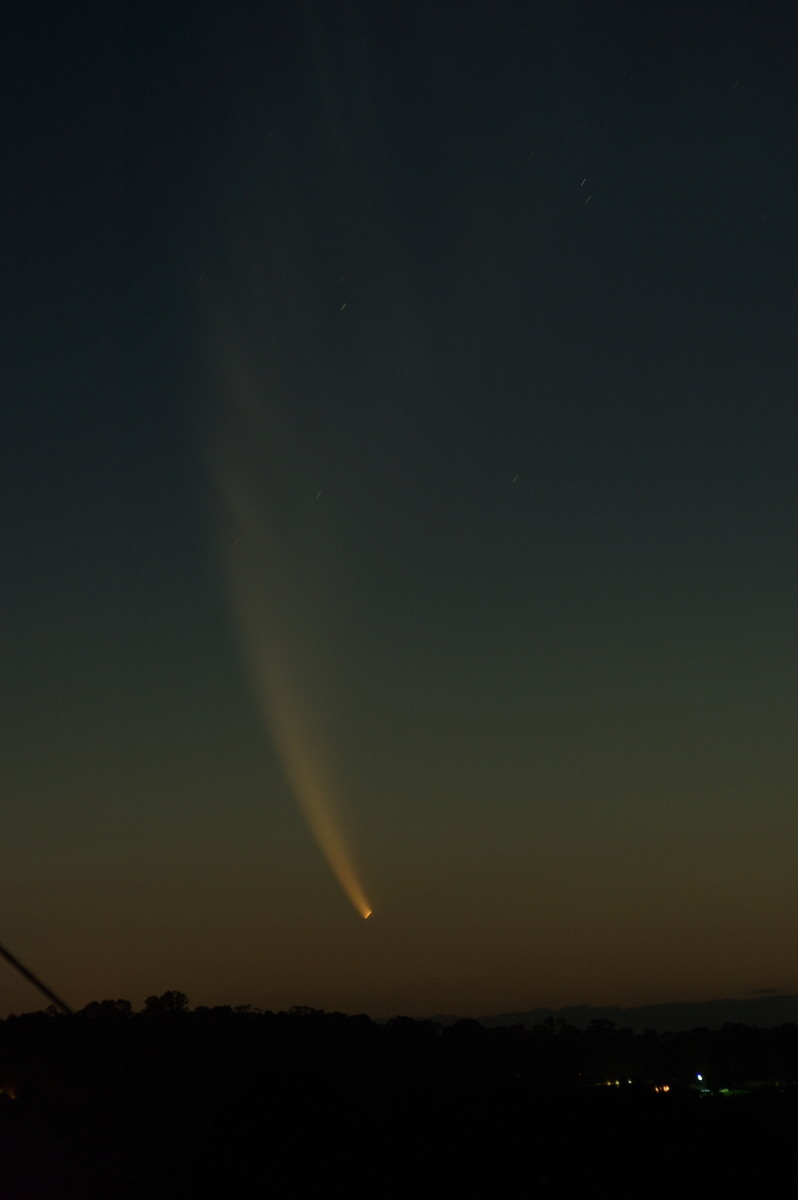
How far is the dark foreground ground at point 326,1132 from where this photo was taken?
45219 millimetres

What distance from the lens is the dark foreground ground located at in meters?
45.2

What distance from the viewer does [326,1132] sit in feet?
167

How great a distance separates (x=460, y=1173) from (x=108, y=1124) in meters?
18.5

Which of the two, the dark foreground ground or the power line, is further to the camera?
the dark foreground ground

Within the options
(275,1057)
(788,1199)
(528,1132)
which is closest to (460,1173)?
(528,1132)

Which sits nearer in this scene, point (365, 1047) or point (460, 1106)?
point (460, 1106)

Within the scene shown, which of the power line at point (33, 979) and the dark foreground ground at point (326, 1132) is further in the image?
the dark foreground ground at point (326, 1132)

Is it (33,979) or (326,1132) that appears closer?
(33,979)

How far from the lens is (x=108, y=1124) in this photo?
178 ft

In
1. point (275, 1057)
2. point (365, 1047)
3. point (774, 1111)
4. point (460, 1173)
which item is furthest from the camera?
point (365, 1047)

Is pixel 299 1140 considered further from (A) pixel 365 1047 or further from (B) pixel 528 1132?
(A) pixel 365 1047

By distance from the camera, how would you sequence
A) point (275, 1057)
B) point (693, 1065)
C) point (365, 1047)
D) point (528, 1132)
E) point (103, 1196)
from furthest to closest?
point (693, 1065) → point (365, 1047) → point (275, 1057) → point (528, 1132) → point (103, 1196)

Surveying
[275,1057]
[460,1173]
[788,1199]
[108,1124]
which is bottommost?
[788,1199]

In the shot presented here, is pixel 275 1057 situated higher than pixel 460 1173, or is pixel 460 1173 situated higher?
pixel 275 1057
